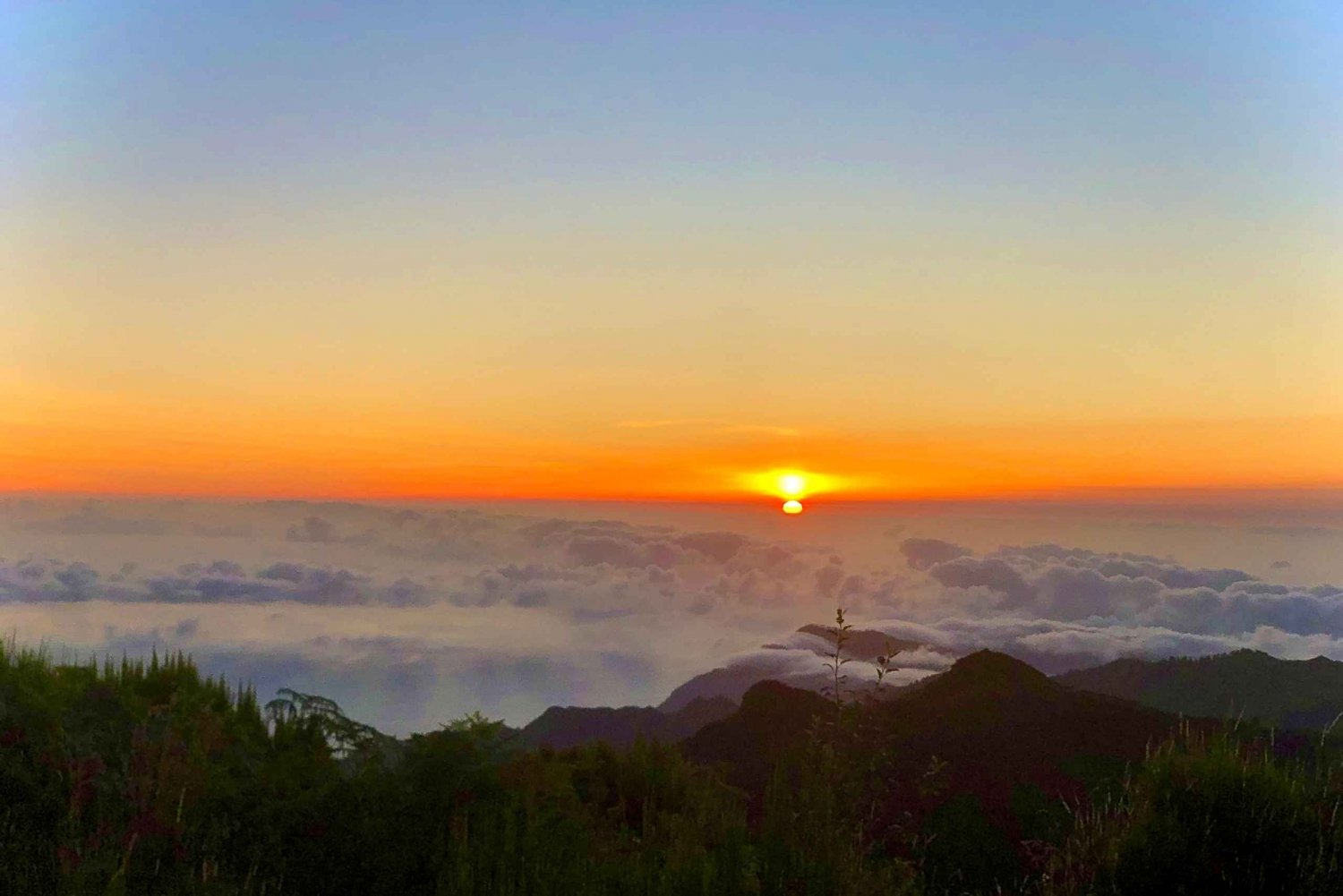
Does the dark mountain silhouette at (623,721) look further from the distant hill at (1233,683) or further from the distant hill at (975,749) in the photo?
the distant hill at (1233,683)

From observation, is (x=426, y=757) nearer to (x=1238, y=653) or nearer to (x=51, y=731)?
(x=51, y=731)

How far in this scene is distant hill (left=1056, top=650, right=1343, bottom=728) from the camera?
12.9 m

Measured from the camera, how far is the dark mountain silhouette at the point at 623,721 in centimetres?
1148

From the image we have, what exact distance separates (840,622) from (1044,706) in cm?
429

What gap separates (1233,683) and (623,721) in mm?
7699

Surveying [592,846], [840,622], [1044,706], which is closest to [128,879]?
[592,846]

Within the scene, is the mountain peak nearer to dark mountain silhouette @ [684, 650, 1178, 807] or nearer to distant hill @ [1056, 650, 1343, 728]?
dark mountain silhouette @ [684, 650, 1178, 807]

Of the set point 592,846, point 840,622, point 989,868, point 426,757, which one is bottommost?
point 989,868

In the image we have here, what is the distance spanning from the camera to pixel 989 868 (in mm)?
7422

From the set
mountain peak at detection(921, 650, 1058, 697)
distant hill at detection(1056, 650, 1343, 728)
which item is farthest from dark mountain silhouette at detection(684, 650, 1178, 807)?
distant hill at detection(1056, 650, 1343, 728)

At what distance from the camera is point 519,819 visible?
5.99 metres

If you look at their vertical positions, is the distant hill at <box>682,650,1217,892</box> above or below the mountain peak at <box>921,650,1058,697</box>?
below

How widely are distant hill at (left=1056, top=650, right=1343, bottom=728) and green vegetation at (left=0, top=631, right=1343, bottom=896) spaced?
5785mm

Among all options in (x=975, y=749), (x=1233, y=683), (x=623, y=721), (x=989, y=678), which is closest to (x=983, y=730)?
(x=975, y=749)
